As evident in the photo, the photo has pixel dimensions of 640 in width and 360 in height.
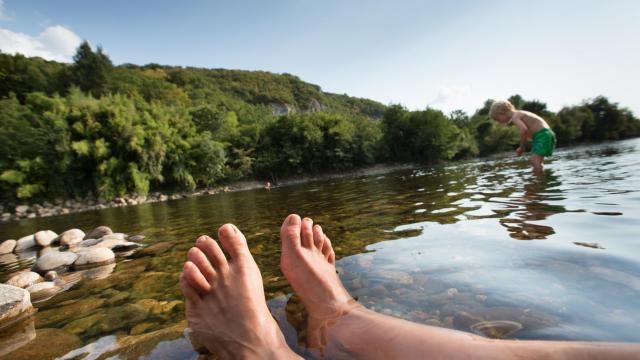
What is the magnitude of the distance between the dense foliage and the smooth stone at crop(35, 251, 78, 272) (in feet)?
53.4

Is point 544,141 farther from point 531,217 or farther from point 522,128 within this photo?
point 531,217

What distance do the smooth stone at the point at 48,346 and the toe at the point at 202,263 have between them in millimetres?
504

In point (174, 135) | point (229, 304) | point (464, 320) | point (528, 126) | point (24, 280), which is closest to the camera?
point (464, 320)

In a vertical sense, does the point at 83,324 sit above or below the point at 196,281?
below

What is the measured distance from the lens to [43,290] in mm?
2008

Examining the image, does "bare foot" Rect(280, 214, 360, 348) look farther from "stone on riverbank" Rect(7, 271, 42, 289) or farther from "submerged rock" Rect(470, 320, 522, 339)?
"stone on riverbank" Rect(7, 271, 42, 289)

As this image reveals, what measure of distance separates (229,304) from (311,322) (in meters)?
0.34

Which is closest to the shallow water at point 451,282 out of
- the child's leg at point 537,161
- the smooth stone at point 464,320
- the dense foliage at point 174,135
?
the smooth stone at point 464,320

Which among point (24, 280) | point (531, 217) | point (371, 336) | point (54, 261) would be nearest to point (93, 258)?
point (54, 261)

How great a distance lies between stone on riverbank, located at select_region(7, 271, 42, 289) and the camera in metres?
2.15

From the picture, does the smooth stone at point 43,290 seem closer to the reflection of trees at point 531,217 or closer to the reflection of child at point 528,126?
the reflection of trees at point 531,217

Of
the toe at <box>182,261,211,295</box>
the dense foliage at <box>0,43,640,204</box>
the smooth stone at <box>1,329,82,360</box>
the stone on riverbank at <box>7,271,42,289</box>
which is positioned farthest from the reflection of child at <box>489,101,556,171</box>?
the dense foliage at <box>0,43,640,204</box>

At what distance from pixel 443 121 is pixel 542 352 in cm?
3148

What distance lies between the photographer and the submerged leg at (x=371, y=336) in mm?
754
